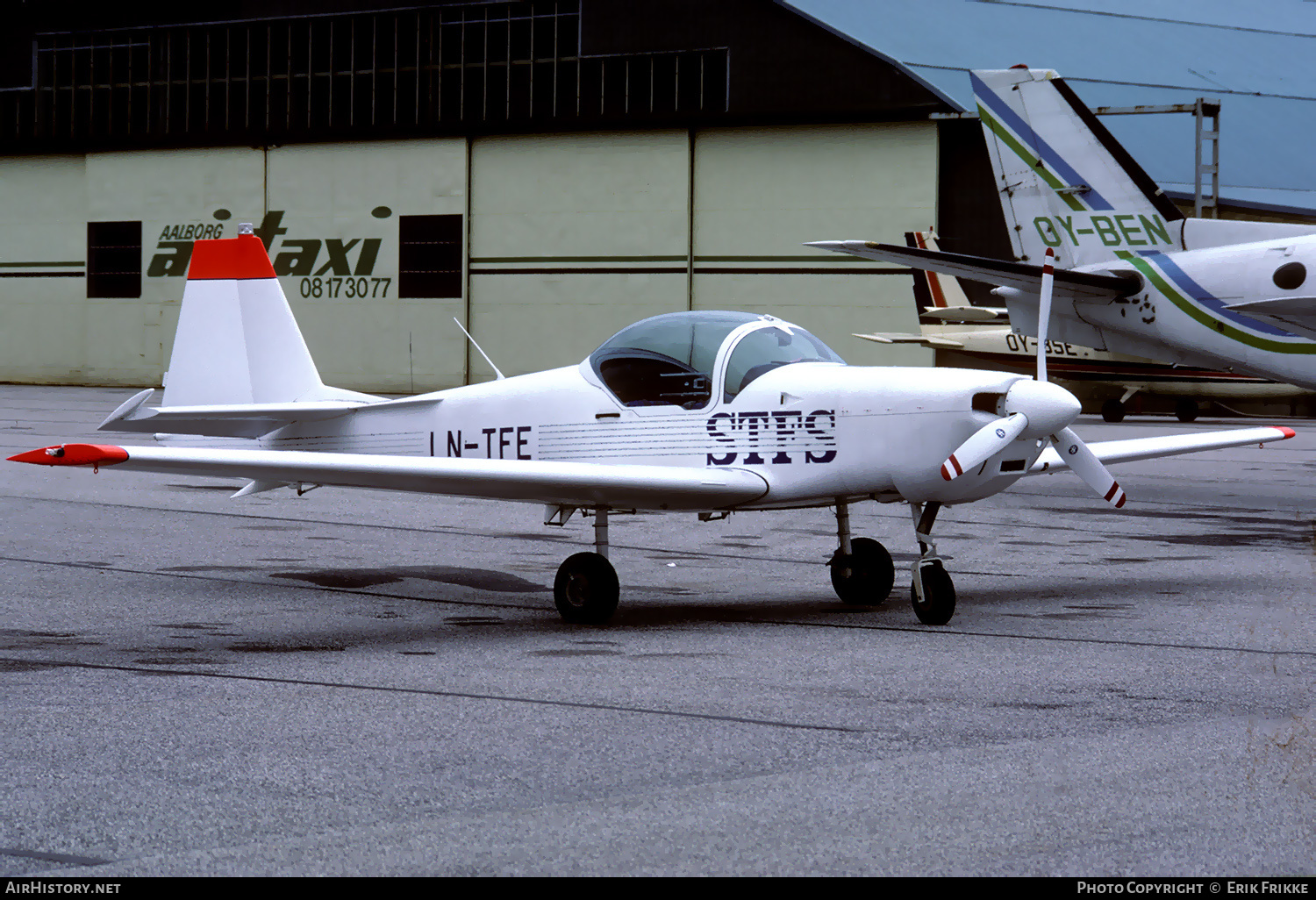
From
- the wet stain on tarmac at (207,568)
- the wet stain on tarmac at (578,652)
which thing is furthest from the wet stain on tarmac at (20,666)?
the wet stain on tarmac at (207,568)

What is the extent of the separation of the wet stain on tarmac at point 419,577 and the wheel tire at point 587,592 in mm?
1439

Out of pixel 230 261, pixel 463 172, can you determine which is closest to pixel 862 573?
pixel 230 261

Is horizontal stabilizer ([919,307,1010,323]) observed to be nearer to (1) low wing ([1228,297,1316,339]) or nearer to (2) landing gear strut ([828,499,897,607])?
(1) low wing ([1228,297,1316,339])

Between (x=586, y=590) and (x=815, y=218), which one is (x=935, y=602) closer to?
(x=586, y=590)

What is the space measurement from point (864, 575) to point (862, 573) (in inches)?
0.8

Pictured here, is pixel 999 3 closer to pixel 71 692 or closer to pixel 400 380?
pixel 400 380

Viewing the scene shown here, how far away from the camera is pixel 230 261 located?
37.8 feet

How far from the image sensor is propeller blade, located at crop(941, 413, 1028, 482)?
851cm

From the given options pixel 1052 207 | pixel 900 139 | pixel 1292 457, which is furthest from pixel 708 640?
pixel 900 139

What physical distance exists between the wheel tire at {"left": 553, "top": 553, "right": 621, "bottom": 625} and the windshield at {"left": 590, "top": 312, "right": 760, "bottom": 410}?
1093 millimetres

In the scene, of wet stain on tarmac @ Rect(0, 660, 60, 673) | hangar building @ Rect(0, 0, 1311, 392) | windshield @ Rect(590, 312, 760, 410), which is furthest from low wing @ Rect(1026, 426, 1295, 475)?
hangar building @ Rect(0, 0, 1311, 392)

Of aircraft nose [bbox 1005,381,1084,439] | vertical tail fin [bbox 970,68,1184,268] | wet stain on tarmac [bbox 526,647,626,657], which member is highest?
vertical tail fin [bbox 970,68,1184,268]

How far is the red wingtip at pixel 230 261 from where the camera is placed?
11.5m

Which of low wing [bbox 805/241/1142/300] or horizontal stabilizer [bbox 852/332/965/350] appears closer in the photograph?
low wing [bbox 805/241/1142/300]
